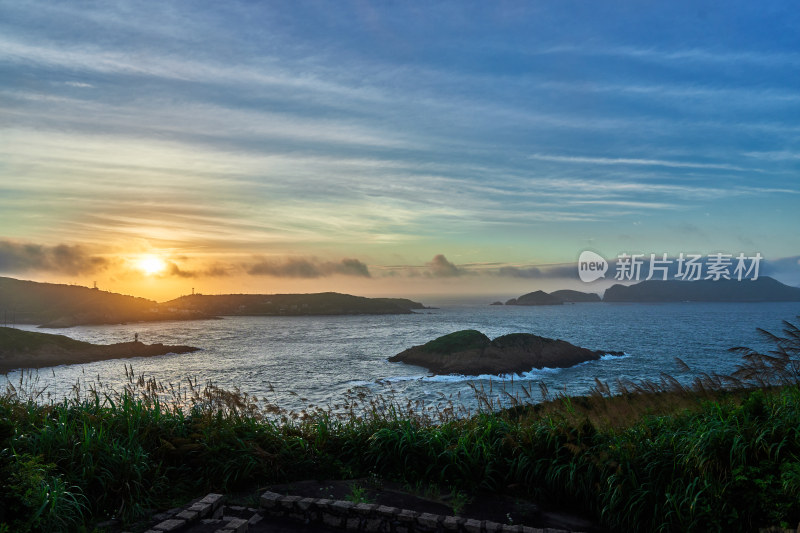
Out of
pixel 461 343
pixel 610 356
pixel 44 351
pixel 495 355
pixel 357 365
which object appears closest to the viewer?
pixel 495 355

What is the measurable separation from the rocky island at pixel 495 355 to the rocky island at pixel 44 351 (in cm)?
7114

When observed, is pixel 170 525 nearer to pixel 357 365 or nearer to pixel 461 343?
pixel 461 343

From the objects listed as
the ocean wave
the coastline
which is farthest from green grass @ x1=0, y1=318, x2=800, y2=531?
the coastline

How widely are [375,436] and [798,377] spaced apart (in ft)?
26.3

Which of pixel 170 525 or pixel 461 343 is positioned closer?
pixel 170 525

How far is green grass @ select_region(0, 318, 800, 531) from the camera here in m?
6.75

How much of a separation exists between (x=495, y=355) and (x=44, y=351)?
90.8 metres

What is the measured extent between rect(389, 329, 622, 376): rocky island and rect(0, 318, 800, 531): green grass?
68499 mm

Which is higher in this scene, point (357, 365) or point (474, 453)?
point (474, 453)

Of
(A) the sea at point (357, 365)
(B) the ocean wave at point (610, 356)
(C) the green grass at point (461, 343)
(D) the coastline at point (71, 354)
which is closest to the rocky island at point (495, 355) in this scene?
(C) the green grass at point (461, 343)

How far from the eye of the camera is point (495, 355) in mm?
80125

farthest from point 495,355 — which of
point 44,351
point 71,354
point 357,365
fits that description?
point 44,351

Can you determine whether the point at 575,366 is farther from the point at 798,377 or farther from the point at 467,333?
the point at 798,377

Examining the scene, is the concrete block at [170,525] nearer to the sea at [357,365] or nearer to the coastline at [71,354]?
the sea at [357,365]
